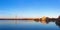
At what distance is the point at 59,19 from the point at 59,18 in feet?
1.32

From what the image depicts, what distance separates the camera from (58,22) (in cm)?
1524

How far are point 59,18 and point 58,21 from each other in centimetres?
70

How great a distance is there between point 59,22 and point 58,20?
0.35 m

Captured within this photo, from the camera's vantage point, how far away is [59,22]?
15.1 meters

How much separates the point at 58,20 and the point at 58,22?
300 mm

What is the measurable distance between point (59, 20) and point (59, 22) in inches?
11.2

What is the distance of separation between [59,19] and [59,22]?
57 cm

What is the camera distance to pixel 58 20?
1534cm

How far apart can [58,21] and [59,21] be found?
19 centimetres

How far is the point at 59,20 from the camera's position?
15156 millimetres

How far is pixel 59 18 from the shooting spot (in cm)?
1588

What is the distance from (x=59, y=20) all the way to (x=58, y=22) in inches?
12.8

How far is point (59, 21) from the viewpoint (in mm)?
15234

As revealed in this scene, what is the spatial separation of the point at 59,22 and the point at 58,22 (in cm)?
15
